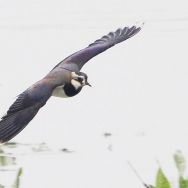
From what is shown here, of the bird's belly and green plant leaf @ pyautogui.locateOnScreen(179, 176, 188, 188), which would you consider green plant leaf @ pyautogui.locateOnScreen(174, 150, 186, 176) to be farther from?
the bird's belly

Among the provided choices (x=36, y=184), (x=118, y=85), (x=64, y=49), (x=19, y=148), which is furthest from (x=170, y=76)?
(x=36, y=184)

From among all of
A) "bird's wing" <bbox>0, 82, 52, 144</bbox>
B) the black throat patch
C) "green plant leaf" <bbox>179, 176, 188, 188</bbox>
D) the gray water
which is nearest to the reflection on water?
the gray water

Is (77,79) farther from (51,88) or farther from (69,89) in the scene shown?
(51,88)

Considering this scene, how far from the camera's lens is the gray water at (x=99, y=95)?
29.7ft

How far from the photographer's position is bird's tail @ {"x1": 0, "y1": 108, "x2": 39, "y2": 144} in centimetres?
804

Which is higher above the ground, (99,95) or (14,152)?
(99,95)

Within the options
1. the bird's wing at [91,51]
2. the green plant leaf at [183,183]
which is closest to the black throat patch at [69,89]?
the bird's wing at [91,51]

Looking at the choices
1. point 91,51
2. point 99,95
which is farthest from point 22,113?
point 99,95

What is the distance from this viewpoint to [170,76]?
11.5 meters

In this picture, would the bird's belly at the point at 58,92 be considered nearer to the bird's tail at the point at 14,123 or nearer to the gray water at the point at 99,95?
the gray water at the point at 99,95

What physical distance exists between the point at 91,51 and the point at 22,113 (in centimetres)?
180

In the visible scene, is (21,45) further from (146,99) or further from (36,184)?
(36,184)

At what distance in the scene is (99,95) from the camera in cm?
1108

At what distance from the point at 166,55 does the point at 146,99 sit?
1497 millimetres
